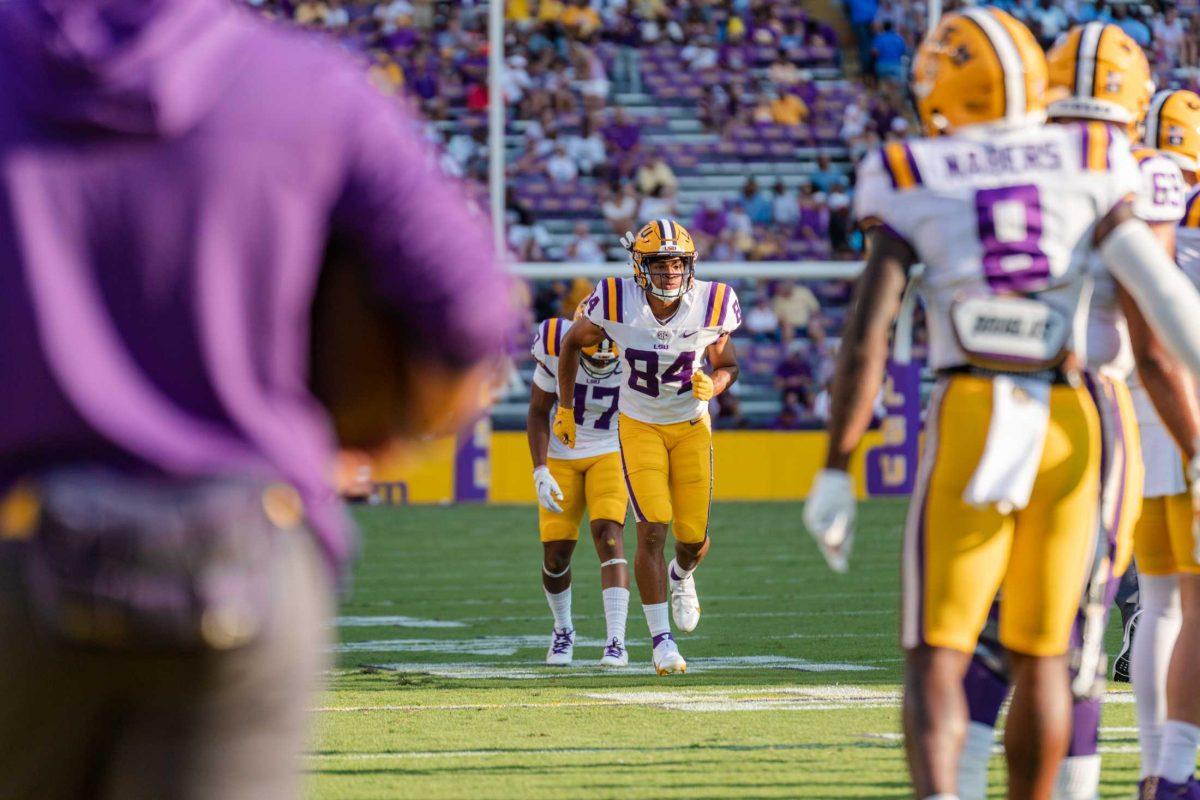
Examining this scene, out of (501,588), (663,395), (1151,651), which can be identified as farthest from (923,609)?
(501,588)

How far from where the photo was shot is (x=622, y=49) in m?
23.6

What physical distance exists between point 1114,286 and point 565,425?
476 centimetres

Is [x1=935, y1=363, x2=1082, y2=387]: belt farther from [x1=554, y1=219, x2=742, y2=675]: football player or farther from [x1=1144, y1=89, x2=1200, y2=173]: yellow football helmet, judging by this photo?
[x1=554, y1=219, x2=742, y2=675]: football player

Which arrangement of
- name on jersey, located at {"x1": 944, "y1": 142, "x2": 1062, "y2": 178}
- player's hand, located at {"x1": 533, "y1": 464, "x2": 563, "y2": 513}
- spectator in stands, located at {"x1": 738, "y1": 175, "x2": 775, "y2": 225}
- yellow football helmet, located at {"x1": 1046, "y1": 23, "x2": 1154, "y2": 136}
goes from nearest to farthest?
name on jersey, located at {"x1": 944, "y1": 142, "x2": 1062, "y2": 178}, yellow football helmet, located at {"x1": 1046, "y1": 23, "x2": 1154, "y2": 136}, player's hand, located at {"x1": 533, "y1": 464, "x2": 563, "y2": 513}, spectator in stands, located at {"x1": 738, "y1": 175, "x2": 775, "y2": 225}

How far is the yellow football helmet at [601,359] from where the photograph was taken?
8970mm

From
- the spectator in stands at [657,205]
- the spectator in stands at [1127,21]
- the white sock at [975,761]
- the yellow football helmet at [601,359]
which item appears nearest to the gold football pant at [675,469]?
the yellow football helmet at [601,359]

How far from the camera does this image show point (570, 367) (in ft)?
28.3

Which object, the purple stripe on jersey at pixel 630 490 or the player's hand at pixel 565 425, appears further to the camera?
the player's hand at pixel 565 425

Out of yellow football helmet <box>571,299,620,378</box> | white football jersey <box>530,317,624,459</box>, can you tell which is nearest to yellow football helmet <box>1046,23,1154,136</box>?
white football jersey <box>530,317,624,459</box>

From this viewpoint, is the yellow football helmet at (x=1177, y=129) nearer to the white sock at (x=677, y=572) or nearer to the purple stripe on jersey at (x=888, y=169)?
the purple stripe on jersey at (x=888, y=169)

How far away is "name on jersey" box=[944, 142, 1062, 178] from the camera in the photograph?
3.81 meters

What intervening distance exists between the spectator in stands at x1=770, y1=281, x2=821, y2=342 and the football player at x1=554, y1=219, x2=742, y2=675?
1308cm

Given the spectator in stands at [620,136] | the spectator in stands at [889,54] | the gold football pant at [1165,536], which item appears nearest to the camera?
the gold football pant at [1165,536]

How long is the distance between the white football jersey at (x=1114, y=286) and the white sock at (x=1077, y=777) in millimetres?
793
